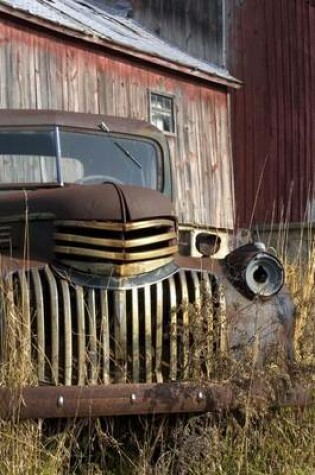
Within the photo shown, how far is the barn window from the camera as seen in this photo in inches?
541

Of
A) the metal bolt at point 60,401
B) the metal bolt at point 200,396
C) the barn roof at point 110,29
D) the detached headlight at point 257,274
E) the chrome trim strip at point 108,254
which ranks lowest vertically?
the metal bolt at point 200,396

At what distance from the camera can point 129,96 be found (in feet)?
43.1

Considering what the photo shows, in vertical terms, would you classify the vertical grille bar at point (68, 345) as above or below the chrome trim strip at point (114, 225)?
below

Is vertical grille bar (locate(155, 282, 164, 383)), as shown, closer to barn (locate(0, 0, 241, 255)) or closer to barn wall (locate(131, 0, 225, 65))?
barn (locate(0, 0, 241, 255))

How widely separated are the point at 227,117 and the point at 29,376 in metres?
11.9

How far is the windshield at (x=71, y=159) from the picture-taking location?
526 centimetres

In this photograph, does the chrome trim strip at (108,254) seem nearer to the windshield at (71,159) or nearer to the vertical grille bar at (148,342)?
the vertical grille bar at (148,342)

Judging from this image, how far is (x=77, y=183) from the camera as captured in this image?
17.1 ft

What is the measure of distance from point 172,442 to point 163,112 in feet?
33.8

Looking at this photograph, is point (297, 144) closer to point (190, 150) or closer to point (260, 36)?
point (260, 36)

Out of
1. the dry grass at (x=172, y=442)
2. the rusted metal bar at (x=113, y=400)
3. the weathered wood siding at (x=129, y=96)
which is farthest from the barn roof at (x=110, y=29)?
the rusted metal bar at (x=113, y=400)

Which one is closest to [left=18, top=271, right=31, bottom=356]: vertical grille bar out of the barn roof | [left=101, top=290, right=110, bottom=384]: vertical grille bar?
[left=101, top=290, right=110, bottom=384]: vertical grille bar

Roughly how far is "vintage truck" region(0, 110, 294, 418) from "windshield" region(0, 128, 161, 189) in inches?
21.1

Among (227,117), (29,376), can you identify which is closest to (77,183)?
(29,376)
